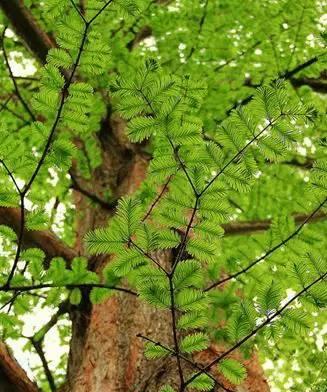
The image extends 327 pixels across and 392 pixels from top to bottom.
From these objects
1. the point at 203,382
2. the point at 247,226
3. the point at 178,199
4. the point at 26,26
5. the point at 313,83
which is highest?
the point at 178,199

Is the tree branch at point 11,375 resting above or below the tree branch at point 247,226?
above

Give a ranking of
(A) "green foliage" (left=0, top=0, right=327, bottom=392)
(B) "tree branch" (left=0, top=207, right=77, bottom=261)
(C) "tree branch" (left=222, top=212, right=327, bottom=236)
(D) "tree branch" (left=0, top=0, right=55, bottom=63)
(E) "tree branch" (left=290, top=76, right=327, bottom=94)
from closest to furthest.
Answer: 1. (A) "green foliage" (left=0, top=0, right=327, bottom=392)
2. (B) "tree branch" (left=0, top=207, right=77, bottom=261)
3. (D) "tree branch" (left=0, top=0, right=55, bottom=63)
4. (C) "tree branch" (left=222, top=212, right=327, bottom=236)
5. (E) "tree branch" (left=290, top=76, right=327, bottom=94)

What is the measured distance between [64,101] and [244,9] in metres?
3.41

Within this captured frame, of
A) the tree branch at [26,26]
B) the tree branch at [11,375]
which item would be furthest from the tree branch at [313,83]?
the tree branch at [11,375]

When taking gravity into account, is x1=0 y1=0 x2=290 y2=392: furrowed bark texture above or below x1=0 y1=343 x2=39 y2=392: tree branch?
below

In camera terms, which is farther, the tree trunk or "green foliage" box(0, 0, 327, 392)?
the tree trunk

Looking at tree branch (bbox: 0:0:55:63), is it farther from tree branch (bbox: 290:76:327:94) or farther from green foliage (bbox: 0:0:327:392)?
tree branch (bbox: 290:76:327:94)

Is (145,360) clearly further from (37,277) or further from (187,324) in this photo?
(187,324)

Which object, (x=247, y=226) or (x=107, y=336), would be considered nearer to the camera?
(x=107, y=336)

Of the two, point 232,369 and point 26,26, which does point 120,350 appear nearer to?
point 232,369

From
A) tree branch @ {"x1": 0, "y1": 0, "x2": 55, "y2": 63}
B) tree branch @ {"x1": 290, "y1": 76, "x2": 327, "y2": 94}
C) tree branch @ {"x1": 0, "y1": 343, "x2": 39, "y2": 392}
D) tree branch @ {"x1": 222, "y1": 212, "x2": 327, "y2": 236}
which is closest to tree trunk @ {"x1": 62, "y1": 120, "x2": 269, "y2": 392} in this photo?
tree branch @ {"x1": 0, "y1": 343, "x2": 39, "y2": 392}

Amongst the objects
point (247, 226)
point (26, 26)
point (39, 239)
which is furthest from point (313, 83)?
point (39, 239)

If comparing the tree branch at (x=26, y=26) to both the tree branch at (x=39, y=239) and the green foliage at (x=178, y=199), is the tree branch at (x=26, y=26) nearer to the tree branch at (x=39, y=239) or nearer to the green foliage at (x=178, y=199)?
the tree branch at (x=39, y=239)

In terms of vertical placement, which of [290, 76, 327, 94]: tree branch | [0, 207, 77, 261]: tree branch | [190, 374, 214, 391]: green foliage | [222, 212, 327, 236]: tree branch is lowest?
[290, 76, 327, 94]: tree branch
